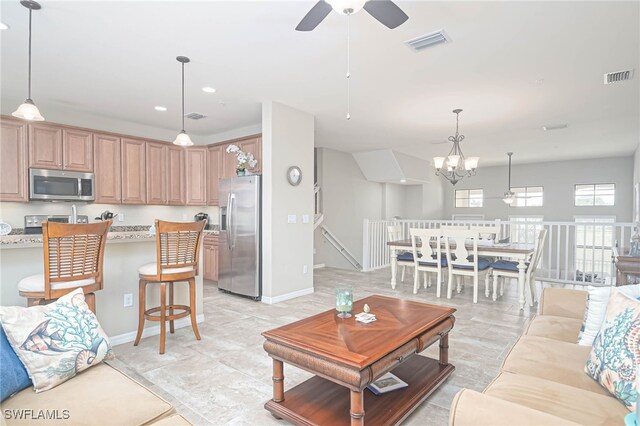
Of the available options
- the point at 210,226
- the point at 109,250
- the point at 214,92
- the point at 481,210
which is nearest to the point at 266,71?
the point at 214,92

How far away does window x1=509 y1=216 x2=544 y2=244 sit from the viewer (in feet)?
18.7

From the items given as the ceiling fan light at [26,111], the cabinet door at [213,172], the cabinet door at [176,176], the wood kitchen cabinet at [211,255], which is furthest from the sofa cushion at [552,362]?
the cabinet door at [176,176]

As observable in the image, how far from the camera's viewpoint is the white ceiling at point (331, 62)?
259 centimetres

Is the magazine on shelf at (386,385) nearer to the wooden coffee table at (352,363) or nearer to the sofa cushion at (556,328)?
the wooden coffee table at (352,363)

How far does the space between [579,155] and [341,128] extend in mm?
7158

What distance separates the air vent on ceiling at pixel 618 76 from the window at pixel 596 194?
24.4 feet

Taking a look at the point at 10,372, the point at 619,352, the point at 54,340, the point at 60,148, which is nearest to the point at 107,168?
the point at 60,148

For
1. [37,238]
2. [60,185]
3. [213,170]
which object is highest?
[213,170]

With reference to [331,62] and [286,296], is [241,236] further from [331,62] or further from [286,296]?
[331,62]

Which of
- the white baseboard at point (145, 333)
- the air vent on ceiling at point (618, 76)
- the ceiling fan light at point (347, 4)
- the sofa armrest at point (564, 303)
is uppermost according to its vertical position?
the air vent on ceiling at point (618, 76)

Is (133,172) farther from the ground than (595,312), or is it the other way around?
(133,172)

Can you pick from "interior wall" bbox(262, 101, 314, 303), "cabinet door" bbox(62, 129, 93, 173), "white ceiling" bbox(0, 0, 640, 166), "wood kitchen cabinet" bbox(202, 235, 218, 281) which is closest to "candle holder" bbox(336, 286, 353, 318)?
"white ceiling" bbox(0, 0, 640, 166)

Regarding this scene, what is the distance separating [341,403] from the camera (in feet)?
6.41

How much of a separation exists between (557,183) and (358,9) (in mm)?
10891
